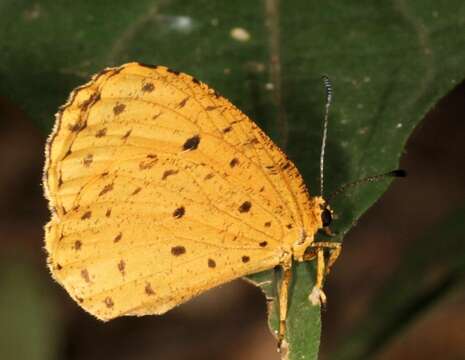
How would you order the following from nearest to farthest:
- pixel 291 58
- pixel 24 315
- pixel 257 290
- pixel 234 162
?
pixel 234 162, pixel 291 58, pixel 24 315, pixel 257 290

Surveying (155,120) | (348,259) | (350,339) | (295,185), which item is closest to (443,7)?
(295,185)

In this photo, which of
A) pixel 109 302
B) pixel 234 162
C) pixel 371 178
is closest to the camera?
pixel 371 178

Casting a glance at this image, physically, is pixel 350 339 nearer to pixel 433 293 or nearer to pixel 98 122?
pixel 433 293

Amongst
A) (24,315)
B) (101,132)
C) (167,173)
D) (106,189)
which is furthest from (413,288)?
(24,315)

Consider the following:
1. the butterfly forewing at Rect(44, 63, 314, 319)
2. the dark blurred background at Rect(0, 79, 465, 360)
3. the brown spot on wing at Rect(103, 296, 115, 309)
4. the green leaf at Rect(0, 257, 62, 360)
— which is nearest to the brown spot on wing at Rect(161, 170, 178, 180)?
the butterfly forewing at Rect(44, 63, 314, 319)

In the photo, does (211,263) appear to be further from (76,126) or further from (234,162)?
(76,126)

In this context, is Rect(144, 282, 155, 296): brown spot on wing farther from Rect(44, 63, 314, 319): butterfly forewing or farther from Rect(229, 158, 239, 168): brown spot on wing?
Rect(229, 158, 239, 168): brown spot on wing

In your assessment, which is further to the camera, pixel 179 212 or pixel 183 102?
pixel 179 212
